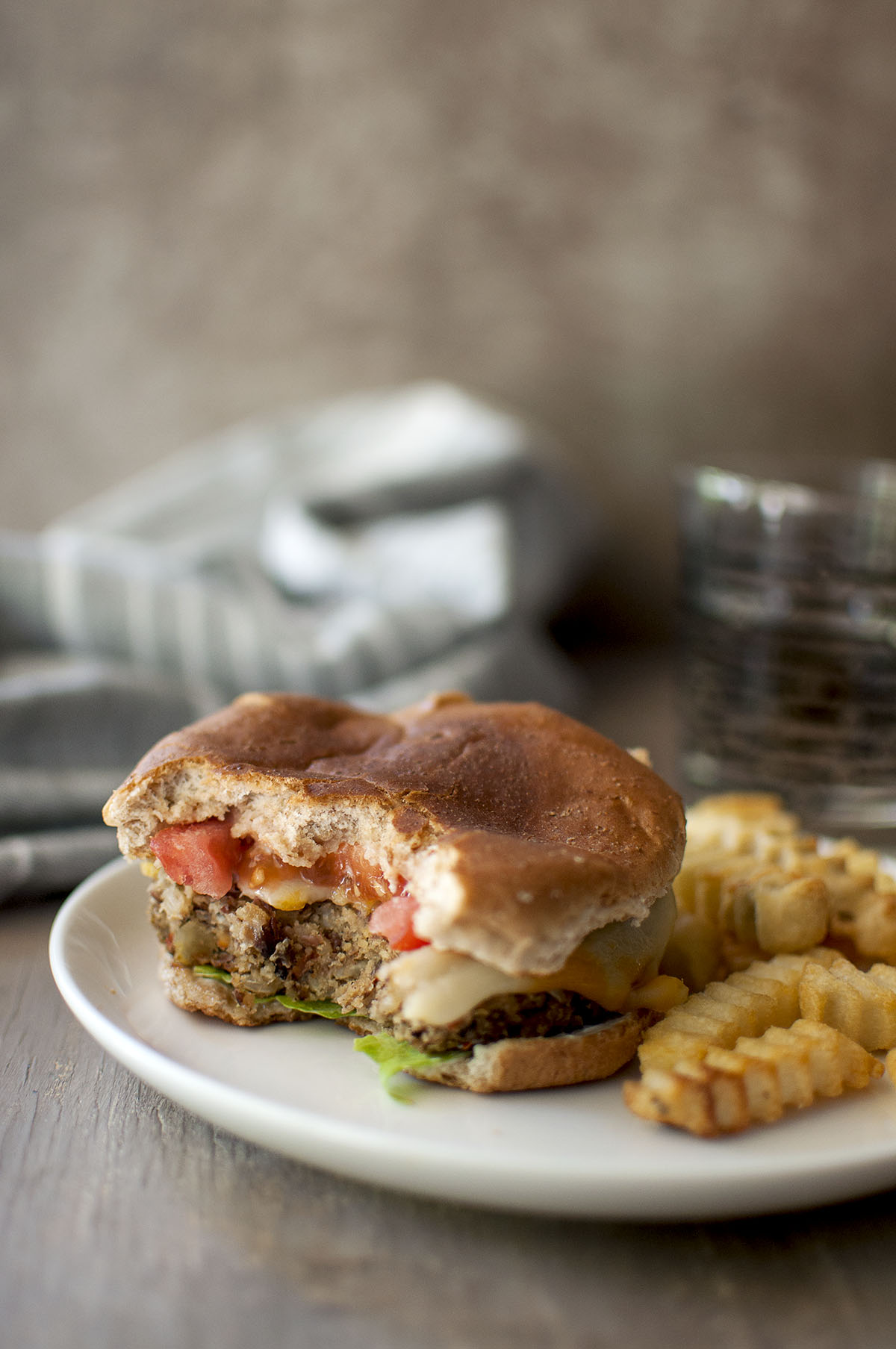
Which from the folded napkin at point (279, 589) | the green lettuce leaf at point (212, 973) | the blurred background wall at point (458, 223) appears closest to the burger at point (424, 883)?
the green lettuce leaf at point (212, 973)

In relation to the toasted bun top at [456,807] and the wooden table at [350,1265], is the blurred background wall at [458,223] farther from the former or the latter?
the wooden table at [350,1265]

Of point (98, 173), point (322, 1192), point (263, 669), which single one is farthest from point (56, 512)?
point (322, 1192)

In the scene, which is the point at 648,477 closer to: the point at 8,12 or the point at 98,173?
the point at 98,173

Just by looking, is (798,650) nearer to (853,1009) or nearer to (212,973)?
(853,1009)

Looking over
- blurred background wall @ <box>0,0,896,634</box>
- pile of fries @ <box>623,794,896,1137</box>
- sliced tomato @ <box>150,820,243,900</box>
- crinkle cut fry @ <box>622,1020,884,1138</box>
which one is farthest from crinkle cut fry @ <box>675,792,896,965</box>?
blurred background wall @ <box>0,0,896,634</box>

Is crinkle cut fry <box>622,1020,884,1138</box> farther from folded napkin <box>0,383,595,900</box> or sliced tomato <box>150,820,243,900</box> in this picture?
folded napkin <box>0,383,595,900</box>

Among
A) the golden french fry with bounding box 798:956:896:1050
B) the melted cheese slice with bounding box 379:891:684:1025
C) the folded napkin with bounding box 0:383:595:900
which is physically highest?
the melted cheese slice with bounding box 379:891:684:1025

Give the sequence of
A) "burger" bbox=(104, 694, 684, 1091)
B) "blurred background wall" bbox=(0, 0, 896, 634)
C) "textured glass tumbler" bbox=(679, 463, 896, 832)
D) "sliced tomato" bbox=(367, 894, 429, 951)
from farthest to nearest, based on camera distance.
→ "blurred background wall" bbox=(0, 0, 896, 634) < "textured glass tumbler" bbox=(679, 463, 896, 832) < "sliced tomato" bbox=(367, 894, 429, 951) < "burger" bbox=(104, 694, 684, 1091)
